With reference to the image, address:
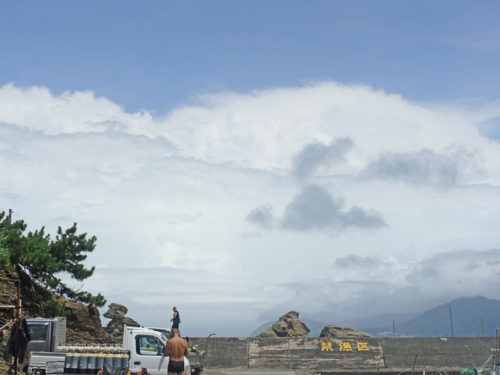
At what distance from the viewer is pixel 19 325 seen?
19703 mm

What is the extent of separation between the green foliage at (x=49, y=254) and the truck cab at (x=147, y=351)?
10151 millimetres

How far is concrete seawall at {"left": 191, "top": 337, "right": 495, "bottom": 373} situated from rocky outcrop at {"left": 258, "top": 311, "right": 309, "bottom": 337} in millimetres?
8715

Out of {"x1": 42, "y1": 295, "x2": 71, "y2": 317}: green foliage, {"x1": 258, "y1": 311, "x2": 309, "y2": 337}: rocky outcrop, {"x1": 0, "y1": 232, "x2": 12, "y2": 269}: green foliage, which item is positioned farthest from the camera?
{"x1": 258, "y1": 311, "x2": 309, "y2": 337}: rocky outcrop

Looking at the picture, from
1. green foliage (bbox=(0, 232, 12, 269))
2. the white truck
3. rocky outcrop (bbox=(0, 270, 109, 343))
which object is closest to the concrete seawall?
Result: rocky outcrop (bbox=(0, 270, 109, 343))

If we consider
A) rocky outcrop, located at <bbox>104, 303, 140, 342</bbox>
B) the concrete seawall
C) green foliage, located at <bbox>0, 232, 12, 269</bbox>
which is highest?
green foliage, located at <bbox>0, 232, 12, 269</bbox>

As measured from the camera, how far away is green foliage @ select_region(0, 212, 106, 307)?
108 ft

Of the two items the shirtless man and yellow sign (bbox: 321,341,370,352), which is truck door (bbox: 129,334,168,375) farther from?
yellow sign (bbox: 321,341,370,352)

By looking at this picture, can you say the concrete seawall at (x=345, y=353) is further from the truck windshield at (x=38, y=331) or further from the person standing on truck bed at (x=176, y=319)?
the truck windshield at (x=38, y=331)

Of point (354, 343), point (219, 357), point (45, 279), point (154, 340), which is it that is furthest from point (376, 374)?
point (45, 279)

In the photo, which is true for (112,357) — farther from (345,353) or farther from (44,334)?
(345,353)

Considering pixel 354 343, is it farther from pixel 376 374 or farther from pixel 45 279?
pixel 45 279

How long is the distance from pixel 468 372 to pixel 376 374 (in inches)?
275

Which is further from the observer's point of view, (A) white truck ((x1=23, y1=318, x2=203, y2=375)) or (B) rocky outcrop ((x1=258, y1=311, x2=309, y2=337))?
(B) rocky outcrop ((x1=258, y1=311, x2=309, y2=337))

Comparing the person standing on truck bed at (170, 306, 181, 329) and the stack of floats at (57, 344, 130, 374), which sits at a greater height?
the person standing on truck bed at (170, 306, 181, 329)
